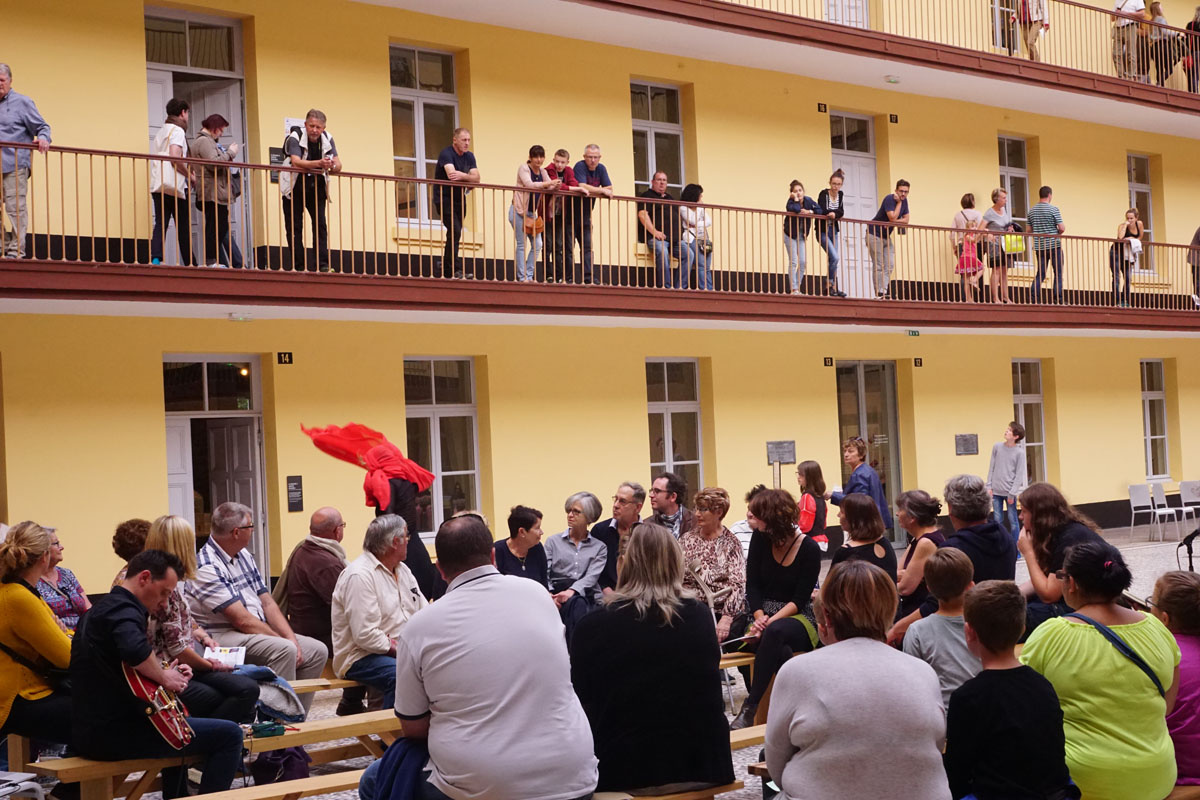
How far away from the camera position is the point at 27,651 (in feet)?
20.4

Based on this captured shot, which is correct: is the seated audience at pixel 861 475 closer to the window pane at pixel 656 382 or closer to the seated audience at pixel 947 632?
the window pane at pixel 656 382

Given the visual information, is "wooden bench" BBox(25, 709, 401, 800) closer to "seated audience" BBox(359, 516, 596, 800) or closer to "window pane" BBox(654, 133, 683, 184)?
"seated audience" BBox(359, 516, 596, 800)

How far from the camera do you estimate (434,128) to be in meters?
15.6

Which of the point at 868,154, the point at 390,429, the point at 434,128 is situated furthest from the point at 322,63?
the point at 868,154

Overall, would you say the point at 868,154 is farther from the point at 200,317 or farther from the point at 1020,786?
the point at 1020,786

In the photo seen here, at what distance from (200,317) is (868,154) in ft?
35.9

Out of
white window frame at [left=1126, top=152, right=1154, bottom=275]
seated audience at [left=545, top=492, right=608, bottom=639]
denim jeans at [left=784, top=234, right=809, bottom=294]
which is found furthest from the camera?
white window frame at [left=1126, top=152, right=1154, bottom=275]

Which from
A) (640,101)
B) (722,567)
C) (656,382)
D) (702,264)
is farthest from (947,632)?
(640,101)

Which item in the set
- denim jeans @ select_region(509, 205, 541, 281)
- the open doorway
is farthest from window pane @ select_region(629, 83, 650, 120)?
the open doorway

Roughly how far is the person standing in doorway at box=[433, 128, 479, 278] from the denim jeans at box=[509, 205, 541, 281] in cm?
63

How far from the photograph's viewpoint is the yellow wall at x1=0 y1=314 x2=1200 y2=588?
1259cm

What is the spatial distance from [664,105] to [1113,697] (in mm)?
14020

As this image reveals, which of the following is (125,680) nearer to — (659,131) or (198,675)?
(198,675)

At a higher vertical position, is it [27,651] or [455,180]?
[455,180]
